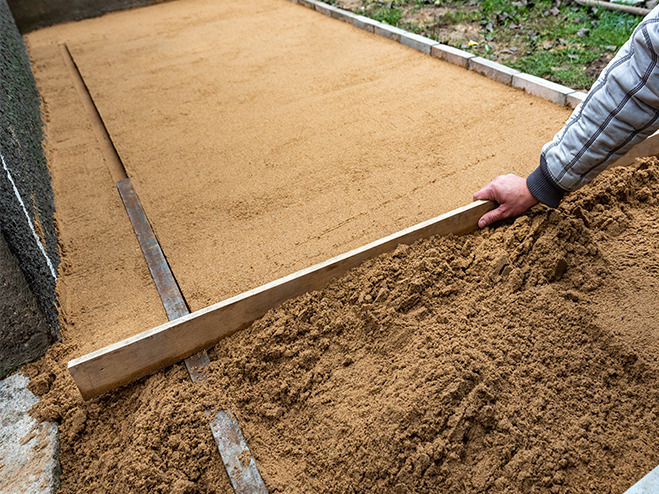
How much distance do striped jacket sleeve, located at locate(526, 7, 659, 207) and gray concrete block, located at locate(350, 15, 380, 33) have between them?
4292mm

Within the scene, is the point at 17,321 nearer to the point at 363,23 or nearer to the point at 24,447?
the point at 24,447

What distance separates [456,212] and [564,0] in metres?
4.78

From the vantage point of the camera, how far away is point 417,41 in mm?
5008

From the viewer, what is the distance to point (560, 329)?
188 cm

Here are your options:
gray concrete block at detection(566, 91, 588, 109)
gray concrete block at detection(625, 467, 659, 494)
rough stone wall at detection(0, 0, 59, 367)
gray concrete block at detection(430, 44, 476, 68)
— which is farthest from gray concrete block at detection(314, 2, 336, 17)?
gray concrete block at detection(625, 467, 659, 494)

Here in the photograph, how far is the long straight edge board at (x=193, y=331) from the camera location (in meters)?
1.83

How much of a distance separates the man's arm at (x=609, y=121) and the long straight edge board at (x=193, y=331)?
2.05 ft

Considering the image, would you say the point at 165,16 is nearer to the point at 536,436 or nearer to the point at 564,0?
the point at 564,0

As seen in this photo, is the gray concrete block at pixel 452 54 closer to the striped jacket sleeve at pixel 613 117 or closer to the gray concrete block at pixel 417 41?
the gray concrete block at pixel 417 41

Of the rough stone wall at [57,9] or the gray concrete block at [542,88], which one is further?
the rough stone wall at [57,9]

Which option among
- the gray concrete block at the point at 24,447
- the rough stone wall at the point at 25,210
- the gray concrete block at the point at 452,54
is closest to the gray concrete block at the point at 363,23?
the gray concrete block at the point at 452,54

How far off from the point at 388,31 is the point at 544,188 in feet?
13.2

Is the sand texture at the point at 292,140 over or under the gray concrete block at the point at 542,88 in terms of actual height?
under

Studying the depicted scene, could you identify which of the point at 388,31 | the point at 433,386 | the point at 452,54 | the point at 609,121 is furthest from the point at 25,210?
the point at 388,31
